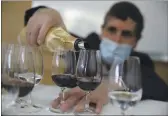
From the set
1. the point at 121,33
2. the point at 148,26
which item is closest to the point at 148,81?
the point at 121,33

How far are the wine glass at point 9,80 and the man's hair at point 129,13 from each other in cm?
42

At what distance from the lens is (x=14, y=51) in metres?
0.32

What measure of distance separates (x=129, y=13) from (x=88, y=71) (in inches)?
18.5

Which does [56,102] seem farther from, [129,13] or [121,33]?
[129,13]

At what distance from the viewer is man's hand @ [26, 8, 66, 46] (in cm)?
30

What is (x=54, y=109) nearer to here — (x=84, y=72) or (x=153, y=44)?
(x=84, y=72)

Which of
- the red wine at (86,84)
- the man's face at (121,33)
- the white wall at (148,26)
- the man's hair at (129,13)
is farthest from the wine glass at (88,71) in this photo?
the white wall at (148,26)

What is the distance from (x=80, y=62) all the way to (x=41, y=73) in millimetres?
48

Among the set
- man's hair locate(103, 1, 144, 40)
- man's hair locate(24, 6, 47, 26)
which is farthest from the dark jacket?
man's hair locate(103, 1, 144, 40)

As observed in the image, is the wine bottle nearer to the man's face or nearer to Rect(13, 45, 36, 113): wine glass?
Rect(13, 45, 36, 113): wine glass

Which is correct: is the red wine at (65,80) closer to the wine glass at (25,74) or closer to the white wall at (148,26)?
the wine glass at (25,74)

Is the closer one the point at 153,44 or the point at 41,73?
the point at 41,73

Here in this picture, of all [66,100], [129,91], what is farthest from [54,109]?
[129,91]

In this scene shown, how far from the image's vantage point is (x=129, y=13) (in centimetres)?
75
